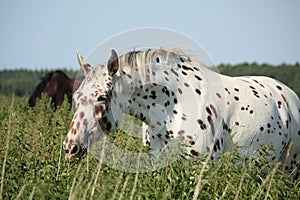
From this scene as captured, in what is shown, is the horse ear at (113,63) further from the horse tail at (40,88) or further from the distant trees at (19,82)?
the distant trees at (19,82)

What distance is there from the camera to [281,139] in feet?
20.0

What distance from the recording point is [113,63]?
4891 mm

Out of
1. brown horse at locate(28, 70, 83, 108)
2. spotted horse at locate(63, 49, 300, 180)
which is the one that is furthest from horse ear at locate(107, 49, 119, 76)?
brown horse at locate(28, 70, 83, 108)

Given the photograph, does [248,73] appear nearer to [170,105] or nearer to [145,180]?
[170,105]

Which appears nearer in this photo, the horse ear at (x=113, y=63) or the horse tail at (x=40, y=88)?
the horse ear at (x=113, y=63)

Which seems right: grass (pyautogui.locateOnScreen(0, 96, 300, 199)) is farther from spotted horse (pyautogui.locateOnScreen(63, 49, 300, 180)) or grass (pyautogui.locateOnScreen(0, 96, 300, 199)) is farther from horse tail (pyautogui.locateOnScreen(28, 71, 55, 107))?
horse tail (pyautogui.locateOnScreen(28, 71, 55, 107))

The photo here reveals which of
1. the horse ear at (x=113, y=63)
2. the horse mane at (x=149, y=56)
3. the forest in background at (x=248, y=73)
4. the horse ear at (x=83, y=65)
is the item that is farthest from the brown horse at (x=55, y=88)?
the forest in background at (x=248, y=73)

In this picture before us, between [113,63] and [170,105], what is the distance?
812mm

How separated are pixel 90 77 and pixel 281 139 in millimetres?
2503

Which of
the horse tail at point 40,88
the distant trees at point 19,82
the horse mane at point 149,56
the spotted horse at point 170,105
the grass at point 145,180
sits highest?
the horse mane at point 149,56

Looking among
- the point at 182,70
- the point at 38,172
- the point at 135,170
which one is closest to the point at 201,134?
the point at 182,70

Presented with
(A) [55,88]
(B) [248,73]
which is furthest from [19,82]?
(A) [55,88]

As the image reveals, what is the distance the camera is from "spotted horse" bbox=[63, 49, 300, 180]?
188 inches

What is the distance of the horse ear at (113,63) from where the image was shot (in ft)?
15.9
